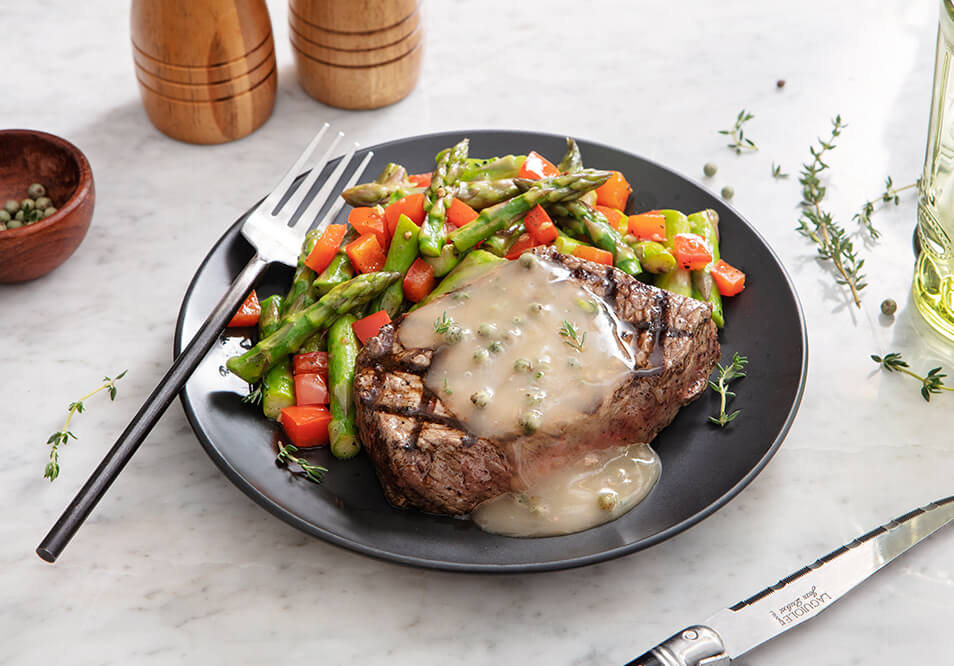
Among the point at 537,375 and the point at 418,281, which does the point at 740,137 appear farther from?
the point at 537,375

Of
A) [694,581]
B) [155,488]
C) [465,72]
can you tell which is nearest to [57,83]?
[465,72]

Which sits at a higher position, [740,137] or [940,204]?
[940,204]

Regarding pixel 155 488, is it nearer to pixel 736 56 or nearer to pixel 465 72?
pixel 465 72

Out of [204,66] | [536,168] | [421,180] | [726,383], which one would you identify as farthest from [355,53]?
[726,383]

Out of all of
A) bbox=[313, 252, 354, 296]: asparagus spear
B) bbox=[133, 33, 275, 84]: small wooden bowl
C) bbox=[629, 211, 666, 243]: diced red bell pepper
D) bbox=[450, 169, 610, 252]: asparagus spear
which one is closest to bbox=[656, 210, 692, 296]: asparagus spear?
bbox=[629, 211, 666, 243]: diced red bell pepper

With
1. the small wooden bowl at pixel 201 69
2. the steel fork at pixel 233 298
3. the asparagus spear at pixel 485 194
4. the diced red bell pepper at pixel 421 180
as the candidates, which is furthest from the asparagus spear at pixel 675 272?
the small wooden bowl at pixel 201 69

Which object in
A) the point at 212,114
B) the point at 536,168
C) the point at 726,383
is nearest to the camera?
the point at 726,383

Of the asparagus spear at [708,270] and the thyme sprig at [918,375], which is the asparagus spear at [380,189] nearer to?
the asparagus spear at [708,270]
